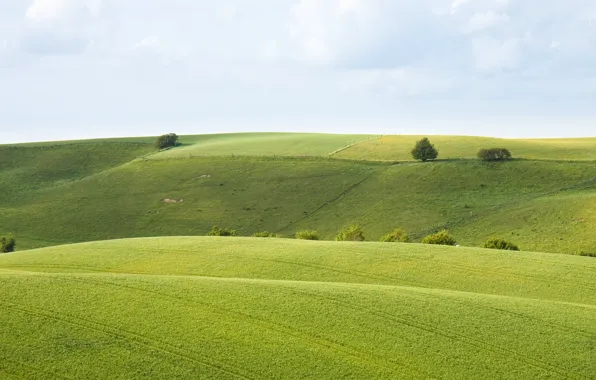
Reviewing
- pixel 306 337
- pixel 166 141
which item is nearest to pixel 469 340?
pixel 306 337

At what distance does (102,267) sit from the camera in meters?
39.5

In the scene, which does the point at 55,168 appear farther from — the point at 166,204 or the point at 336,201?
the point at 336,201

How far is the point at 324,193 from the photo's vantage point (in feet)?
274

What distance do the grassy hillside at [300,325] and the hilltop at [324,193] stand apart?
89.7 ft

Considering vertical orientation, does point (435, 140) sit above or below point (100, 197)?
above

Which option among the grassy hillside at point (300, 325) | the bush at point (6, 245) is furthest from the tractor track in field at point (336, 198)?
the grassy hillside at point (300, 325)

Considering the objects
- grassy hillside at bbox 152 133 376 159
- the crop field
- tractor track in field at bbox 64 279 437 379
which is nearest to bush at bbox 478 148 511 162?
the crop field

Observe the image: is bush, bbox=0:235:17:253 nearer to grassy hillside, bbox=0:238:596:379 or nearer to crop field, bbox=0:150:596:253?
crop field, bbox=0:150:596:253

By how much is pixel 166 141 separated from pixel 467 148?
57013mm

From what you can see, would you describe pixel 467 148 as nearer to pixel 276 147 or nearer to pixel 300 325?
pixel 276 147

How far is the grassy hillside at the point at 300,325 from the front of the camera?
22.9m

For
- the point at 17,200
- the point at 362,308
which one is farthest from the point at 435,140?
the point at 362,308

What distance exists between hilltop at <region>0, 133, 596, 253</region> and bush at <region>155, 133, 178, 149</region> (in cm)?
1366

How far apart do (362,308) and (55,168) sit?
97308 mm
